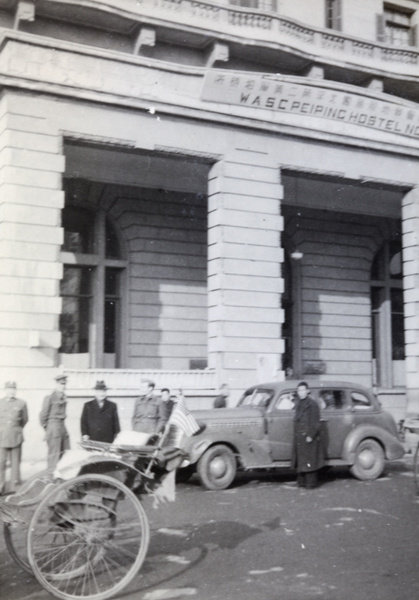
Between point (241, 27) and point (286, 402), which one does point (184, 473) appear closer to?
point (286, 402)

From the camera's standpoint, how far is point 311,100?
59.1 feet

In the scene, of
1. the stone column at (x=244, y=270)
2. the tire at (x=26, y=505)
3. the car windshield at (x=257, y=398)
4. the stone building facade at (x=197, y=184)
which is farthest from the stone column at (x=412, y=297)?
the tire at (x=26, y=505)

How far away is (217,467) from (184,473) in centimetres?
83

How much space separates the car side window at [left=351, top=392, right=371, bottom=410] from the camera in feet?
42.8

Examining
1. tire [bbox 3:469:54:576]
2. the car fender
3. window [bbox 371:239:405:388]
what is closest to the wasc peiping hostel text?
window [bbox 371:239:405:388]

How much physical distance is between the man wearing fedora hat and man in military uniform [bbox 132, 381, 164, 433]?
227cm

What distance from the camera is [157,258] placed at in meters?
20.8

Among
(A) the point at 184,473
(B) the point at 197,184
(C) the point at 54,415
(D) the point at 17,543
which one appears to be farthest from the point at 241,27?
(D) the point at 17,543

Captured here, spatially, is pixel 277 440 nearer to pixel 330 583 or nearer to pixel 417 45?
pixel 330 583

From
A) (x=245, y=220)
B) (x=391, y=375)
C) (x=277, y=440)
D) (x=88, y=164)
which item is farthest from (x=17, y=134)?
(x=391, y=375)

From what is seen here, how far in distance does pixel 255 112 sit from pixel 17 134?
19.3ft

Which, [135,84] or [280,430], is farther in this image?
[135,84]

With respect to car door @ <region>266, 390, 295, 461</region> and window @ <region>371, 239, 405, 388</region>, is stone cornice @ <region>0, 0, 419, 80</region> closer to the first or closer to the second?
window @ <region>371, 239, 405, 388</region>

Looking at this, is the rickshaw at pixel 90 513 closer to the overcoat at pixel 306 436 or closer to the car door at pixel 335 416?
the overcoat at pixel 306 436
